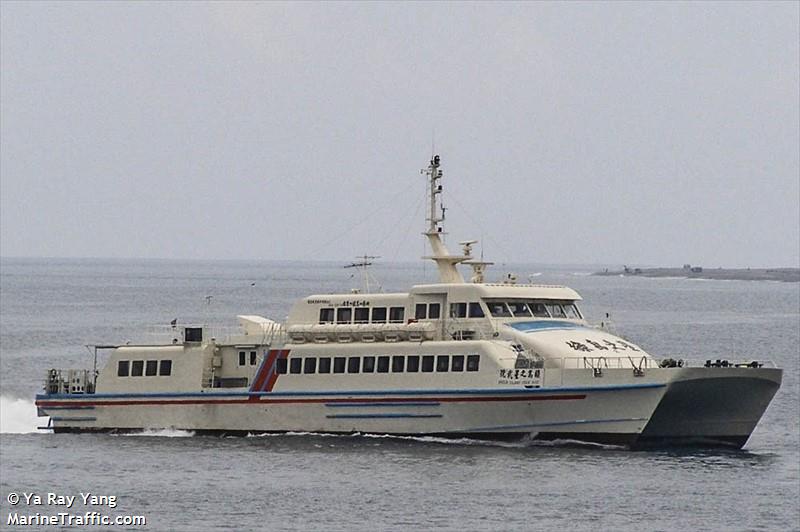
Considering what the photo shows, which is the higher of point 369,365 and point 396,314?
point 396,314

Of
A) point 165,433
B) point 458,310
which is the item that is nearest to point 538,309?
point 458,310

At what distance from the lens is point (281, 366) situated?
44969 mm

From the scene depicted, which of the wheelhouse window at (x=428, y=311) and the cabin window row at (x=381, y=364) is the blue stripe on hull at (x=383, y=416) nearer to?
the cabin window row at (x=381, y=364)

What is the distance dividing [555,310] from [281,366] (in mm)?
8343

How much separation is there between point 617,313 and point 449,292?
84480mm

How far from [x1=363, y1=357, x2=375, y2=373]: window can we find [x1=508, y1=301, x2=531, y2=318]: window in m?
4.38

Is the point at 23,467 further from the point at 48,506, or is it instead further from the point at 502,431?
the point at 502,431

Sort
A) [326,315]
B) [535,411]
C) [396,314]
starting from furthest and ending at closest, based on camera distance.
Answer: [326,315]
[396,314]
[535,411]

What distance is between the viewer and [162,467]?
40.4 metres

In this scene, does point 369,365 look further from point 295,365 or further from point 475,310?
point 475,310

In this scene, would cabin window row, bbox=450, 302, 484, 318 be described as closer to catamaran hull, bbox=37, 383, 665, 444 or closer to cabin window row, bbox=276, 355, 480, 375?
cabin window row, bbox=276, 355, 480, 375

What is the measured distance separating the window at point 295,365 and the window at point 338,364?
3.47 ft

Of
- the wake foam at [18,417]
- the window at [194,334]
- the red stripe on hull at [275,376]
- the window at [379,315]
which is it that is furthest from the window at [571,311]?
the wake foam at [18,417]

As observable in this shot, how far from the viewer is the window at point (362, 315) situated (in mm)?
45500
